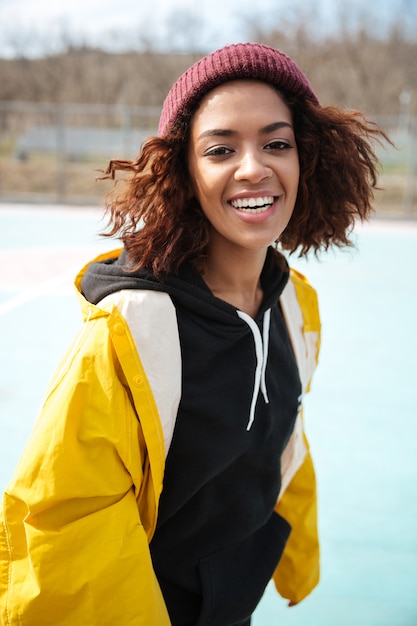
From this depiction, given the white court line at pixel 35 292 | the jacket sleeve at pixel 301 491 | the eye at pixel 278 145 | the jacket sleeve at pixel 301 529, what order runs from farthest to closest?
the white court line at pixel 35 292 < the jacket sleeve at pixel 301 529 < the jacket sleeve at pixel 301 491 < the eye at pixel 278 145

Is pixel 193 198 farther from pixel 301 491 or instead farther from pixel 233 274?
pixel 301 491

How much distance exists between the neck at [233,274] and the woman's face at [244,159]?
0.09m

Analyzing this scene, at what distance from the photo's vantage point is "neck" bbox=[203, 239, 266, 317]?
1613 millimetres

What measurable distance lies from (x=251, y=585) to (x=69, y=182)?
15110 millimetres

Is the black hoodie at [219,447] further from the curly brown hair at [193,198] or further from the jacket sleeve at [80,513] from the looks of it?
the jacket sleeve at [80,513]

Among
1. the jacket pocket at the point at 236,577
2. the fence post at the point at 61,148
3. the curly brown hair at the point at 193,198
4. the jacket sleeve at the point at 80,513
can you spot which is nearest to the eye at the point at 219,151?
the curly brown hair at the point at 193,198

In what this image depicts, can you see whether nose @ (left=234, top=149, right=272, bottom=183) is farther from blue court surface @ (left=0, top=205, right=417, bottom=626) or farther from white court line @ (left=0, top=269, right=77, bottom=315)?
white court line @ (left=0, top=269, right=77, bottom=315)

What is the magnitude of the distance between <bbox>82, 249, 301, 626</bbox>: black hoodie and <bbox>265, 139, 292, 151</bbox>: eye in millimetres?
345

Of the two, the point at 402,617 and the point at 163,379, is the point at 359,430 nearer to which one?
the point at 402,617

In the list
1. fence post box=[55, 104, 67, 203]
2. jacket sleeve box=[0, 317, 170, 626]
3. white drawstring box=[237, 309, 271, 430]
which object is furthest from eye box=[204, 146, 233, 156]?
fence post box=[55, 104, 67, 203]

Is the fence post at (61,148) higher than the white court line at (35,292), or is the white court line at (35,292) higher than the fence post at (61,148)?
the fence post at (61,148)

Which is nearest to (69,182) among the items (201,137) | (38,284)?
(38,284)

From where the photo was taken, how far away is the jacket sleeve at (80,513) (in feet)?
3.83

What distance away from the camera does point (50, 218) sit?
460 inches
